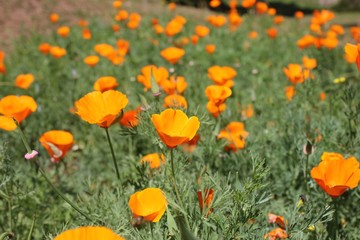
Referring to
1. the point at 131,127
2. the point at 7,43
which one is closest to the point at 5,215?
the point at 131,127

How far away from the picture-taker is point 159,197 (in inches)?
55.2

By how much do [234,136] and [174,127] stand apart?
1.05m

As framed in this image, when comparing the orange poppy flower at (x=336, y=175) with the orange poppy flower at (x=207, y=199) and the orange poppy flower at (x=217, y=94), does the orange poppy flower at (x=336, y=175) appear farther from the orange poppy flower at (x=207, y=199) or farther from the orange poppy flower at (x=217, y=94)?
the orange poppy flower at (x=217, y=94)

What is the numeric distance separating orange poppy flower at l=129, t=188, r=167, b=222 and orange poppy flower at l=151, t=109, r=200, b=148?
165mm

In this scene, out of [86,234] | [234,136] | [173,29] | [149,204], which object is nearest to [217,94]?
[234,136]

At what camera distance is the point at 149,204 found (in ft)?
4.62

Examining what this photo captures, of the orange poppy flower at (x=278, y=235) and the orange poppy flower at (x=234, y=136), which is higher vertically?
the orange poppy flower at (x=278, y=235)

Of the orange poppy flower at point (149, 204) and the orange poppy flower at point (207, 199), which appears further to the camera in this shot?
the orange poppy flower at point (207, 199)

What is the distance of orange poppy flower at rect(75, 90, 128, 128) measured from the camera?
1591 millimetres

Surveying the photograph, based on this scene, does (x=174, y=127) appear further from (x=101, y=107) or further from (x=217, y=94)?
(x=217, y=94)

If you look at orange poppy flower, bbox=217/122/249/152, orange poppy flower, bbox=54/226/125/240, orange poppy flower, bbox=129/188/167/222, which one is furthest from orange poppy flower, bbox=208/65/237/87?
orange poppy flower, bbox=54/226/125/240

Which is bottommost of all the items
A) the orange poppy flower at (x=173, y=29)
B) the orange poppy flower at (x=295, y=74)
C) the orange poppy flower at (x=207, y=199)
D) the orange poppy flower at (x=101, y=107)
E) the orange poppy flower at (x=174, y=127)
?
the orange poppy flower at (x=173, y=29)

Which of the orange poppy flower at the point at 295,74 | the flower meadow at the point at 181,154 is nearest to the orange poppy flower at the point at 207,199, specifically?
the flower meadow at the point at 181,154

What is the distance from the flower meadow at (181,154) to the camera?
1.54 metres
